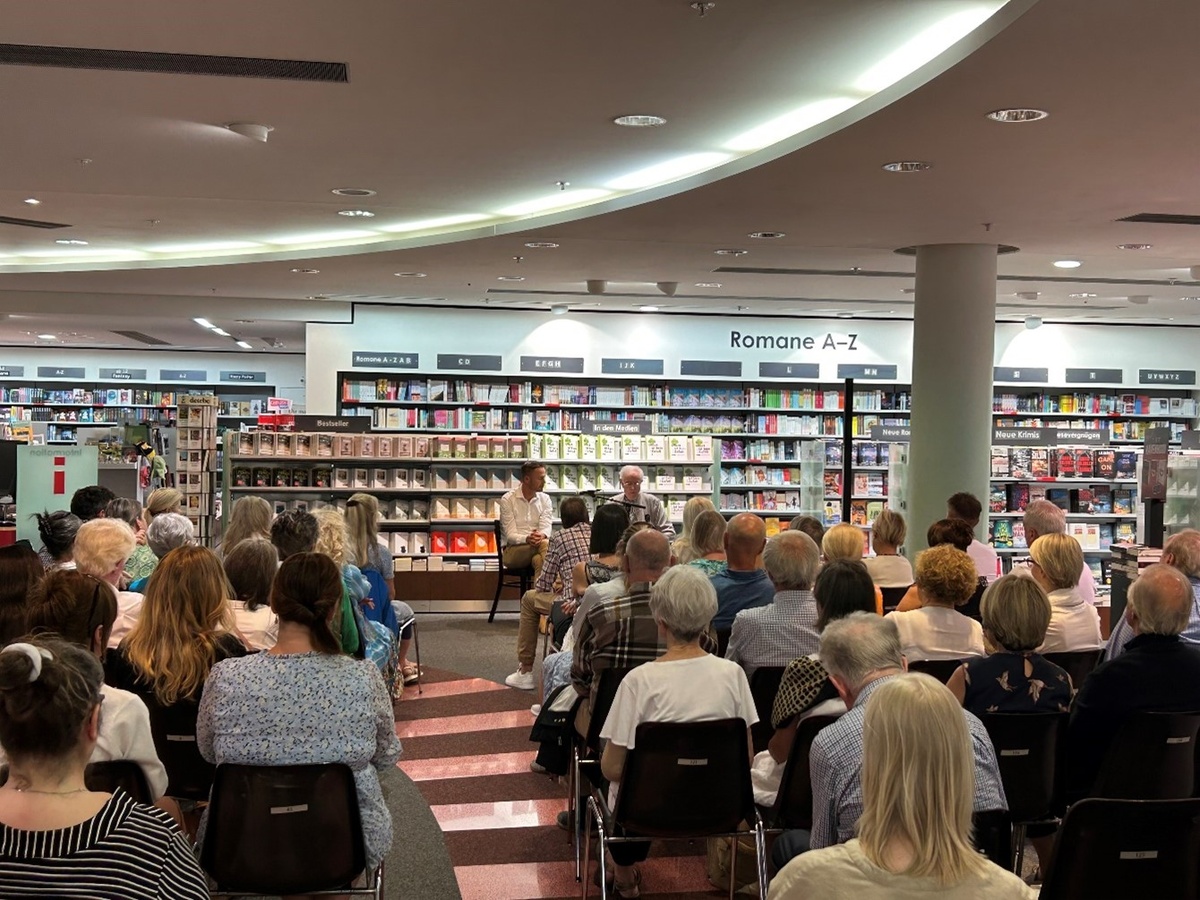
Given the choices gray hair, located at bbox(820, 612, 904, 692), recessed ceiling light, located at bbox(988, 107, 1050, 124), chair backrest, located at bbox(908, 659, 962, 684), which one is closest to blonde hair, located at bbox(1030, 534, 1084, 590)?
chair backrest, located at bbox(908, 659, 962, 684)

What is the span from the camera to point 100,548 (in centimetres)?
462

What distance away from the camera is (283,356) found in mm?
22156

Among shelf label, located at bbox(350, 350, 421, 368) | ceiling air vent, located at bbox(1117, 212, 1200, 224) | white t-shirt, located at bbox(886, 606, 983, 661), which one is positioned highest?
ceiling air vent, located at bbox(1117, 212, 1200, 224)

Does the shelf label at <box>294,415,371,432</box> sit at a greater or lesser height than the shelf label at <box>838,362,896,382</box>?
lesser

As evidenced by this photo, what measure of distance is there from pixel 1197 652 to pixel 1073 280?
283 inches

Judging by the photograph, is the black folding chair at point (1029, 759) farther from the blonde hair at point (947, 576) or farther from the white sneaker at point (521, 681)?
the white sneaker at point (521, 681)

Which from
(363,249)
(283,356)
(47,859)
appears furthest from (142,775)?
(283,356)

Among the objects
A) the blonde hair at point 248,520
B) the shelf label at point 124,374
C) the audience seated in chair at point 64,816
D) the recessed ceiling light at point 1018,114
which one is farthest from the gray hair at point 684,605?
the shelf label at point 124,374

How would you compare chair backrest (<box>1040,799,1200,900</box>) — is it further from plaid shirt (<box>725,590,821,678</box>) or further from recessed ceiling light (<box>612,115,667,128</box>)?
recessed ceiling light (<box>612,115,667,128</box>)

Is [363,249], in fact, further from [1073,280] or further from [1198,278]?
[1198,278]

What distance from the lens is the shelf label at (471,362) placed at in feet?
43.6

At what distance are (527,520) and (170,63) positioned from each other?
573 cm

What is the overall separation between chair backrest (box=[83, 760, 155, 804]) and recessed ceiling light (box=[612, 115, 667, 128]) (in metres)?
4.02

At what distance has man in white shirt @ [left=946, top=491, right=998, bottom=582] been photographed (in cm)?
695
